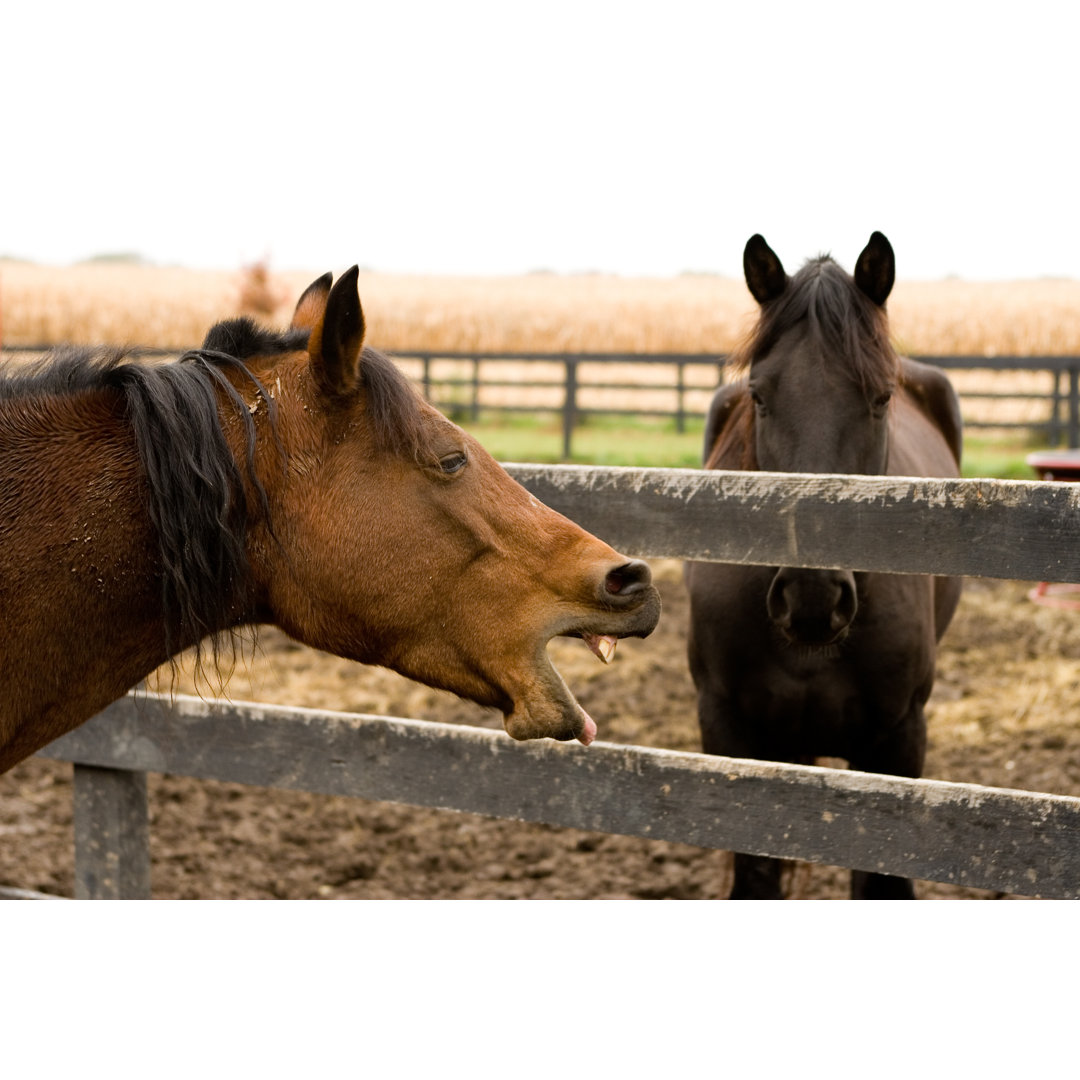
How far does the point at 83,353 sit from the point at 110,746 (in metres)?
1.60

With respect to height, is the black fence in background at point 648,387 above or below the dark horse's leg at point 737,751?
above

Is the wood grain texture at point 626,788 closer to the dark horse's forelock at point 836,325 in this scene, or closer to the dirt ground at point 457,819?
the dirt ground at point 457,819

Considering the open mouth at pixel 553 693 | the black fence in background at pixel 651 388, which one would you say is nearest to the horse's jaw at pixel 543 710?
the open mouth at pixel 553 693

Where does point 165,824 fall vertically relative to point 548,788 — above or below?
below

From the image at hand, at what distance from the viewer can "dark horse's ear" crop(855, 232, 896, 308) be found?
343 cm

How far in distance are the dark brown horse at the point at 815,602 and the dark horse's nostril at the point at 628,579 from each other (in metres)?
1.25

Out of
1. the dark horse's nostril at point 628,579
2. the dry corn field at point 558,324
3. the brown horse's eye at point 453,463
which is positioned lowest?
the dark horse's nostril at point 628,579

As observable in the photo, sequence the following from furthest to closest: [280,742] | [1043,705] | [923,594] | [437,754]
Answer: [1043,705] → [923,594] → [280,742] → [437,754]

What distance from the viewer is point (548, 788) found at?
291 cm

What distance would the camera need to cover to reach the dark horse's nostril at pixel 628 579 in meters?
2.05

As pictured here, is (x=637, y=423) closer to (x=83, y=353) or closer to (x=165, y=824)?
(x=165, y=824)

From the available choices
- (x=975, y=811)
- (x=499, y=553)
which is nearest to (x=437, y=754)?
(x=499, y=553)

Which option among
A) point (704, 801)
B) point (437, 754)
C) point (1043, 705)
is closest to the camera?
point (704, 801)

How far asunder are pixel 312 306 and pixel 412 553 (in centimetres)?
59
